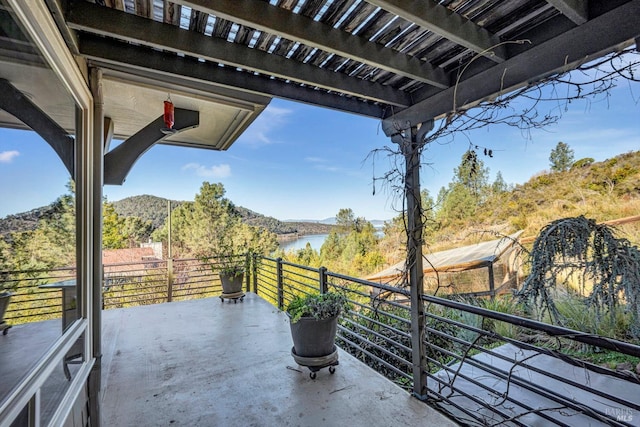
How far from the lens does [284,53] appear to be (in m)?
1.90

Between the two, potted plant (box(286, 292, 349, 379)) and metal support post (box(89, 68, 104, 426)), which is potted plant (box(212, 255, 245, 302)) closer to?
potted plant (box(286, 292, 349, 379))

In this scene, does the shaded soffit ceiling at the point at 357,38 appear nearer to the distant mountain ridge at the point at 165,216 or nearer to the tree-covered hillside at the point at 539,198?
the tree-covered hillside at the point at 539,198

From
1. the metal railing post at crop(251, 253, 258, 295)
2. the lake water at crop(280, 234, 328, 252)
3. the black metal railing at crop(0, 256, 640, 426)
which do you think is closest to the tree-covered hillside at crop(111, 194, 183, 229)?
the lake water at crop(280, 234, 328, 252)

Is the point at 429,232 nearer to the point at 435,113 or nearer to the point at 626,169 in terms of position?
the point at 435,113

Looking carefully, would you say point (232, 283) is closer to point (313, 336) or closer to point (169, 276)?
point (169, 276)

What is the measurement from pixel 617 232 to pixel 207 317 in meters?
4.52

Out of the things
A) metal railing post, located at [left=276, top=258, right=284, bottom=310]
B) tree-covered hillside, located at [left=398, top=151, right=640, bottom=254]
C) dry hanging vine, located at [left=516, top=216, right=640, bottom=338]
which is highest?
tree-covered hillside, located at [left=398, top=151, right=640, bottom=254]

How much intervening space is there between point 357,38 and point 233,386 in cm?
262

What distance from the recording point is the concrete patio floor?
2.03 m

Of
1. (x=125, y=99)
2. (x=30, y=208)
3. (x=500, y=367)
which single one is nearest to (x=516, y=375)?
(x=500, y=367)

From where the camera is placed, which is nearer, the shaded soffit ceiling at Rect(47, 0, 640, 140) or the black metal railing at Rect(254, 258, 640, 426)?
the shaded soffit ceiling at Rect(47, 0, 640, 140)

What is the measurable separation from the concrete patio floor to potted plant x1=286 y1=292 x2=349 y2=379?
139 millimetres

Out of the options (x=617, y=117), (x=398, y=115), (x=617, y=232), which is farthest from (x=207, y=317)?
(x=617, y=117)

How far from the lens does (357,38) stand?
169cm
